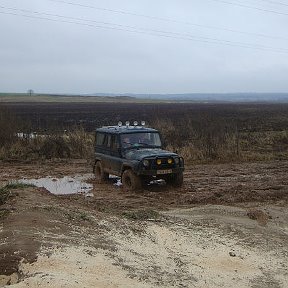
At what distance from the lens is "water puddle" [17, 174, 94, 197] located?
47.8 ft

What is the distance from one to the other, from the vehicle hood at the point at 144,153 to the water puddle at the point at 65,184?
1.59m

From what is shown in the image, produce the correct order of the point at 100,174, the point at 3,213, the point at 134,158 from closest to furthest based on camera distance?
the point at 3,213, the point at 134,158, the point at 100,174

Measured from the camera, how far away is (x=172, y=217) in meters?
10.1

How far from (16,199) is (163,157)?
15.9 ft

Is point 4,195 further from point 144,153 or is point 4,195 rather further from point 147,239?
point 144,153

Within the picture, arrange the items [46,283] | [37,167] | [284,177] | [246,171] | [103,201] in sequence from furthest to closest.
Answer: [37,167], [246,171], [284,177], [103,201], [46,283]

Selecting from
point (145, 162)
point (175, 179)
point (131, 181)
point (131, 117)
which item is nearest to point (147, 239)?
point (145, 162)

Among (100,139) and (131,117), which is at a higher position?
(100,139)

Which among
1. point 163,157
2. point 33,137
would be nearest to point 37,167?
point 33,137

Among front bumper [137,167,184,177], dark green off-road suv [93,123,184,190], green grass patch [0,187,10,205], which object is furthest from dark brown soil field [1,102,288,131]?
green grass patch [0,187,10,205]

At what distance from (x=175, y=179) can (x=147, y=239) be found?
19.6ft

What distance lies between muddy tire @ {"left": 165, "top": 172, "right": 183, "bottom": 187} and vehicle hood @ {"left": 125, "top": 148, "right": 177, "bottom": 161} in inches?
27.1

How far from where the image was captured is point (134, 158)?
45.1ft

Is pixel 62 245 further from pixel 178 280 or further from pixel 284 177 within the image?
pixel 284 177
